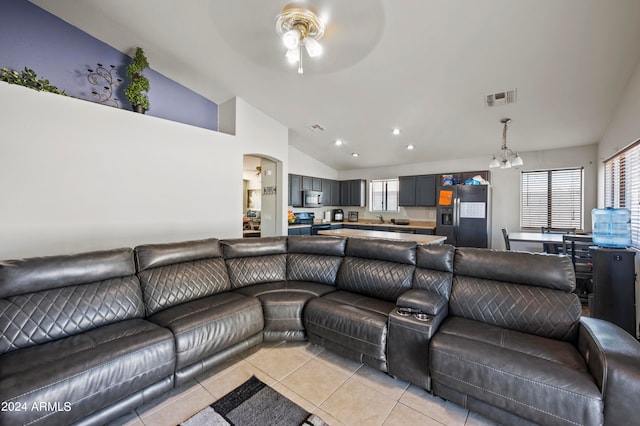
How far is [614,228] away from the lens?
2.42 meters

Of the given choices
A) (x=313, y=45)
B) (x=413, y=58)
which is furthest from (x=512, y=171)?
(x=313, y=45)

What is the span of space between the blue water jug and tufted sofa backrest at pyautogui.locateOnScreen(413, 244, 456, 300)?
1.49m

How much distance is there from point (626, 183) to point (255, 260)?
4702mm

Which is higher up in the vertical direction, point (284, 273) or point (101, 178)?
point (101, 178)

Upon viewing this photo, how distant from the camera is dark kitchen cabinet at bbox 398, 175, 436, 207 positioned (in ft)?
20.3

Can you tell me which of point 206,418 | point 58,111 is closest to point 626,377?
point 206,418

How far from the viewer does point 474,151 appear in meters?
5.48

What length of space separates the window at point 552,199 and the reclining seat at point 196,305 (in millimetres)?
5895

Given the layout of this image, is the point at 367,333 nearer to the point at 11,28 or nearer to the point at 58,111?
the point at 58,111

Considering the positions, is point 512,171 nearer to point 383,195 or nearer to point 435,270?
point 383,195

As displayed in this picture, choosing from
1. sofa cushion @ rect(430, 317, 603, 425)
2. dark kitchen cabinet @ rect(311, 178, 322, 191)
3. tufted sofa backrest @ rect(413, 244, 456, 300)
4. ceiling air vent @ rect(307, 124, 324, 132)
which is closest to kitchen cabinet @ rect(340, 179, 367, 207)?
dark kitchen cabinet @ rect(311, 178, 322, 191)

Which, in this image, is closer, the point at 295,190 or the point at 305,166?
the point at 295,190

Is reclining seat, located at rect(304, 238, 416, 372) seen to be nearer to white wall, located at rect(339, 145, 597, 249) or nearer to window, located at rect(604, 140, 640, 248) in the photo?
window, located at rect(604, 140, 640, 248)

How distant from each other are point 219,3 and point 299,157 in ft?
13.9
